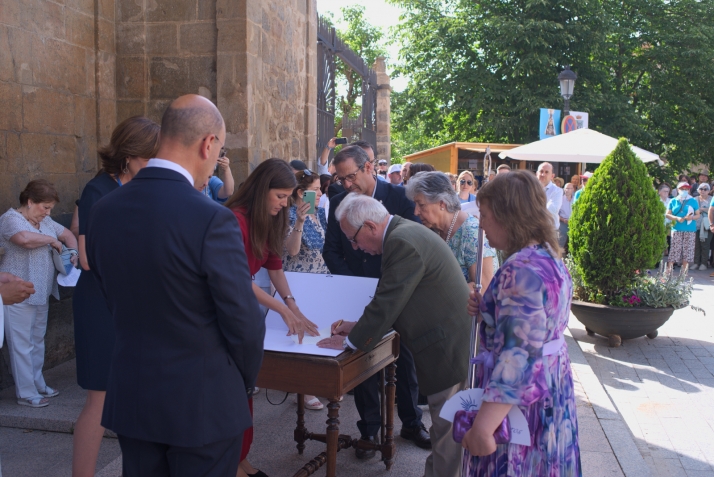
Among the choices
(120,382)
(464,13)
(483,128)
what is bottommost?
(120,382)

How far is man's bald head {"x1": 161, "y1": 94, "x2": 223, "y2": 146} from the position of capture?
2.17m

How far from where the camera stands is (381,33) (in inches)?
1635

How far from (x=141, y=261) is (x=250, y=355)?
0.47 metres

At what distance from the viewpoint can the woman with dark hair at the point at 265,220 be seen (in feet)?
11.2

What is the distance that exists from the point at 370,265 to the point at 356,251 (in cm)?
13

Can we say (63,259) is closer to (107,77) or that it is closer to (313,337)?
(107,77)

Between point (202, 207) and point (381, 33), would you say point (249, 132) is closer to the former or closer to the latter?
point (202, 207)

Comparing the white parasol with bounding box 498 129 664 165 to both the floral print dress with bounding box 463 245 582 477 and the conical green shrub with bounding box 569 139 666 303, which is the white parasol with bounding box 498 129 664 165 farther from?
the floral print dress with bounding box 463 245 582 477

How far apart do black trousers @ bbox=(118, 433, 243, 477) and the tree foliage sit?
22.9 m

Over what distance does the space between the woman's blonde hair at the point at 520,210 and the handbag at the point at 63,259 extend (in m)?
3.78

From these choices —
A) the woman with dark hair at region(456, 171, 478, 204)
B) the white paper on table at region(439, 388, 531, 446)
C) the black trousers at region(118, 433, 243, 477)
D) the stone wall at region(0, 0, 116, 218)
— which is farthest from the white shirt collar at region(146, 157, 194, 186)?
the woman with dark hair at region(456, 171, 478, 204)

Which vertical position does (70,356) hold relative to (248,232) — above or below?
below

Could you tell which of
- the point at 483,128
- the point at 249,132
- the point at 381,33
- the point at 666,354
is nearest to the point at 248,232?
the point at 249,132

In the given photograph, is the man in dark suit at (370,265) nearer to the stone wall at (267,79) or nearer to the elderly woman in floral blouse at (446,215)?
the elderly woman in floral blouse at (446,215)
